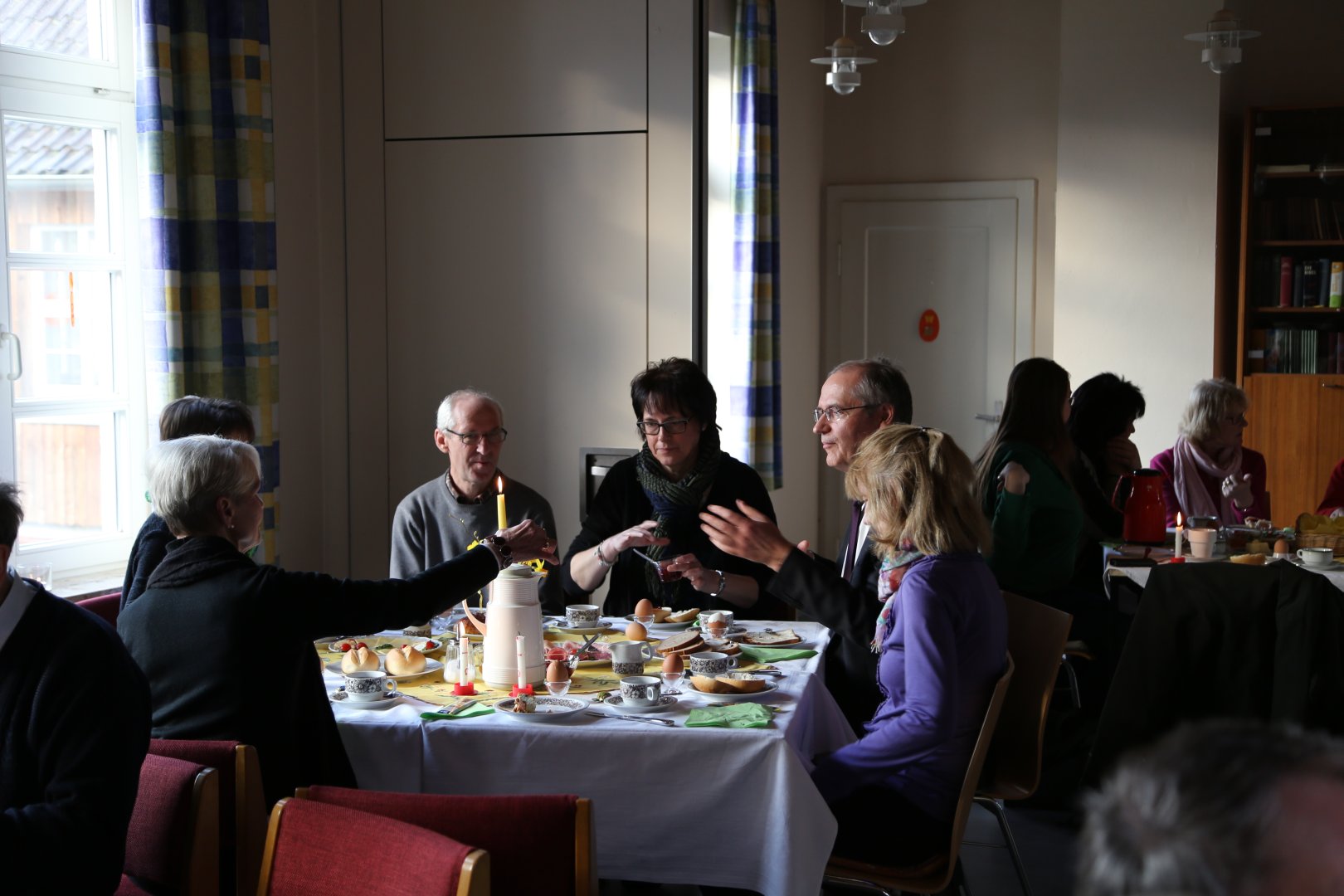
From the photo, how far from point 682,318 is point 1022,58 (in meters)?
3.46

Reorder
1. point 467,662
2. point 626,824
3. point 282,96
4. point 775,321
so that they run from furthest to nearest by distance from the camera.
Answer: point 775,321
point 282,96
point 467,662
point 626,824

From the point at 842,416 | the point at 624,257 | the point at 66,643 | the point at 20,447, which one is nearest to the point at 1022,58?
the point at 624,257

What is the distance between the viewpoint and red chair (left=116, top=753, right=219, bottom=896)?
1959 millimetres

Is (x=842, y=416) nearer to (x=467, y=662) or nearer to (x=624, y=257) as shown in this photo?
(x=467, y=662)

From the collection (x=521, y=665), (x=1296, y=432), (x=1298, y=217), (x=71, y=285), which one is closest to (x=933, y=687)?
(x=521, y=665)

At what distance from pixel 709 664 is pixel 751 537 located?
40cm

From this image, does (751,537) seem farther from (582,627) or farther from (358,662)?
(358,662)

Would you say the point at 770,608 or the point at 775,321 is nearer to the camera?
the point at 770,608

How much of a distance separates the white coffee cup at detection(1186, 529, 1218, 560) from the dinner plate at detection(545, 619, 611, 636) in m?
2.02

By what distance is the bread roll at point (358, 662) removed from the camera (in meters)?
2.72

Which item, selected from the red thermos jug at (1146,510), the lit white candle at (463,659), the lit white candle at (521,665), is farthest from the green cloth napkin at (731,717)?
the red thermos jug at (1146,510)

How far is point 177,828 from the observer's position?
197 centimetres

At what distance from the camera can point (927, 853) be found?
8.14 feet

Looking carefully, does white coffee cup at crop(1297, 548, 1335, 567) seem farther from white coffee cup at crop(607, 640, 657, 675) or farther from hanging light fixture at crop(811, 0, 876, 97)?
hanging light fixture at crop(811, 0, 876, 97)
